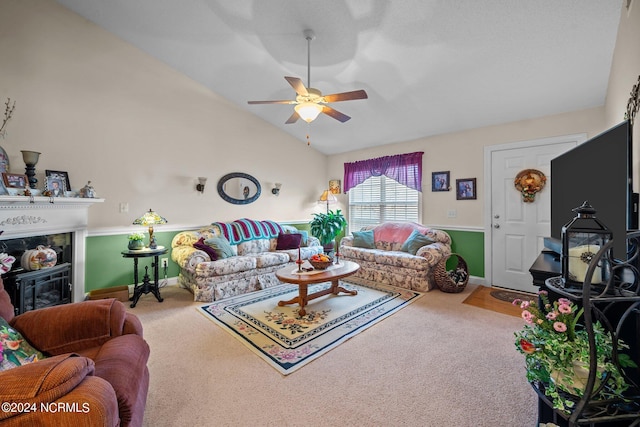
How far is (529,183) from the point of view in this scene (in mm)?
3664

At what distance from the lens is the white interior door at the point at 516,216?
361 cm

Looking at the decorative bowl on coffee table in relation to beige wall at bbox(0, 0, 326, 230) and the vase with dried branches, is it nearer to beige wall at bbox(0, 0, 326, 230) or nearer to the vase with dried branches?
beige wall at bbox(0, 0, 326, 230)

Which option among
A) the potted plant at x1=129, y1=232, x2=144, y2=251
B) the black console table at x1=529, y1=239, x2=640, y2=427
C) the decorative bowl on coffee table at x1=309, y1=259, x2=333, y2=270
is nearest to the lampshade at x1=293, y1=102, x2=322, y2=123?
the decorative bowl on coffee table at x1=309, y1=259, x2=333, y2=270

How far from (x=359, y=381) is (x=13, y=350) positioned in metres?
1.83

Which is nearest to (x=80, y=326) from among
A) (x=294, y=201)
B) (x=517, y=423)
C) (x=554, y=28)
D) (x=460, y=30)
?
(x=517, y=423)

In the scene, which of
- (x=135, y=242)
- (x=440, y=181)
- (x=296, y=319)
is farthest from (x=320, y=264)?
(x=440, y=181)

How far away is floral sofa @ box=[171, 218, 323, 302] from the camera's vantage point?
3.40 meters

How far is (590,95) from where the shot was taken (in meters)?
3.10

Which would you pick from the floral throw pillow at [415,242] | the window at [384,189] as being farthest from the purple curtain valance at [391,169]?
the floral throw pillow at [415,242]

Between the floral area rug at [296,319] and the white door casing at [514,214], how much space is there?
4.71 feet

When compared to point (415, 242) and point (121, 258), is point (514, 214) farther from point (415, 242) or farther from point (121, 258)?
point (121, 258)

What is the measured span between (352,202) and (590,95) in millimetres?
3826

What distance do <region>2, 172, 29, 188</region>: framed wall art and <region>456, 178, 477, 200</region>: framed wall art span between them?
17.9ft

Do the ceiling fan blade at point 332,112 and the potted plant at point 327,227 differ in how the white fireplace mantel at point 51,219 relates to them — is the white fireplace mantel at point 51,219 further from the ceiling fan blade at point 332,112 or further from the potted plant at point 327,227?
the potted plant at point 327,227
